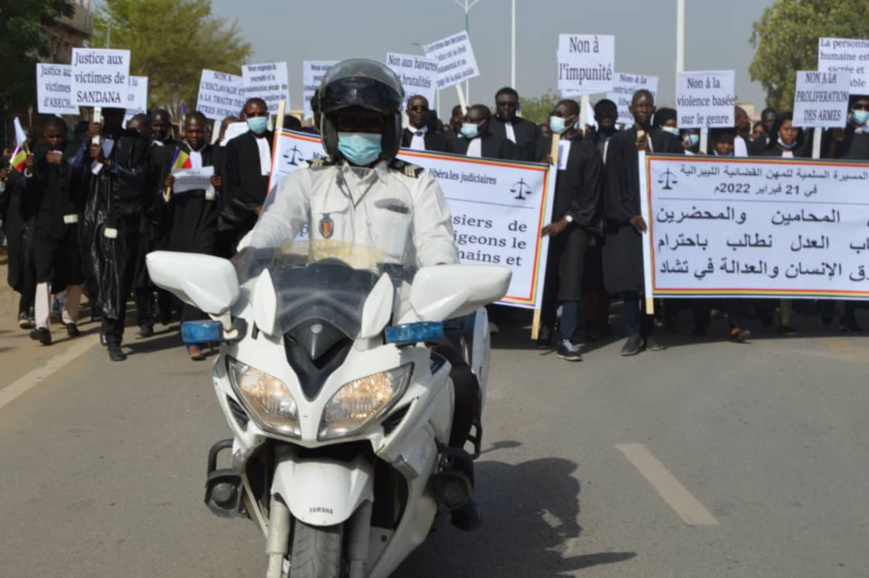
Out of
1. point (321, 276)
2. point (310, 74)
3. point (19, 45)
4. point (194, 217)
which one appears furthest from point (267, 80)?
point (19, 45)

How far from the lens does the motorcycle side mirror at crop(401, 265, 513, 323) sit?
11.9ft

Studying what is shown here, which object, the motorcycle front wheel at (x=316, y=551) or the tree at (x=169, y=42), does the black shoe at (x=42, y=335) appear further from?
the tree at (x=169, y=42)

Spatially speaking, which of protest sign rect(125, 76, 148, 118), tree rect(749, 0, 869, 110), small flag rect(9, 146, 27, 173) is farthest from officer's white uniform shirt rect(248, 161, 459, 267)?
tree rect(749, 0, 869, 110)

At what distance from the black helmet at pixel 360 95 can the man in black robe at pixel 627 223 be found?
6.55 m

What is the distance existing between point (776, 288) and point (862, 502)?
5.67 meters

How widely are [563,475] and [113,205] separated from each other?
19.0 ft

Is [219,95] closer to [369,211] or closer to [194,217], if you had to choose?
[194,217]

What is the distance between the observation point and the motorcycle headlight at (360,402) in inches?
135

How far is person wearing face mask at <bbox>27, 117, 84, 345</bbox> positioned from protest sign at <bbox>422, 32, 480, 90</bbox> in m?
5.69

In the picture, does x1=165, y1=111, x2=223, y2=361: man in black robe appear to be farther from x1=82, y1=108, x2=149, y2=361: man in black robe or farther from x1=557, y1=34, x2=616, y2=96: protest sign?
x1=557, y1=34, x2=616, y2=96: protest sign

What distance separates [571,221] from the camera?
11.0 metres

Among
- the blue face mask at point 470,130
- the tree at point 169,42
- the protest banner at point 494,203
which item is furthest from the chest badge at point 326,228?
the tree at point 169,42

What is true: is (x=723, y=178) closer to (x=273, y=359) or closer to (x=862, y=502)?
(x=862, y=502)

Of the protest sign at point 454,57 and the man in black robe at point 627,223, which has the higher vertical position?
the protest sign at point 454,57
